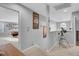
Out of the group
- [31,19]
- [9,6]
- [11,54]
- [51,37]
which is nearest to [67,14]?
[51,37]

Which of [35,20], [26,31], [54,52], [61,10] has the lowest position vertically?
[54,52]

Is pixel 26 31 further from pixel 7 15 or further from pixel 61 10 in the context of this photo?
pixel 61 10

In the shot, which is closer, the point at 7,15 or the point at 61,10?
the point at 7,15

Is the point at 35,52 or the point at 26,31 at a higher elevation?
the point at 26,31

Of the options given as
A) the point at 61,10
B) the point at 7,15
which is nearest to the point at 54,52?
the point at 61,10

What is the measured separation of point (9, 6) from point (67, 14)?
98 cm

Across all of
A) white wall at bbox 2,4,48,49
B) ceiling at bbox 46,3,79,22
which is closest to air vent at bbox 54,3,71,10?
ceiling at bbox 46,3,79,22

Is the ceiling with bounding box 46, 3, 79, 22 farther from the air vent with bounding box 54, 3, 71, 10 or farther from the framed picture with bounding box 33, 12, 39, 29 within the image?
the framed picture with bounding box 33, 12, 39, 29

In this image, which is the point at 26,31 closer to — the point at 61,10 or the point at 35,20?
the point at 35,20

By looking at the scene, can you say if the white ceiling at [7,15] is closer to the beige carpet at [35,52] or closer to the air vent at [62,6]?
the beige carpet at [35,52]

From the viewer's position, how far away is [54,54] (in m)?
2.07

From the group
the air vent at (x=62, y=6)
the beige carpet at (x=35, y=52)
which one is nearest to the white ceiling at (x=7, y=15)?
the beige carpet at (x=35, y=52)

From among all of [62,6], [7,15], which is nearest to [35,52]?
[7,15]

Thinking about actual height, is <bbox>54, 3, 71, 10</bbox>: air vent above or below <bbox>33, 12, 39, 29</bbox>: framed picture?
above
